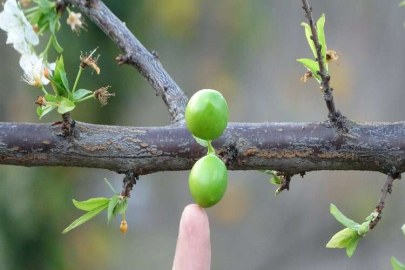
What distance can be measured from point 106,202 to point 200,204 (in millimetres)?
126

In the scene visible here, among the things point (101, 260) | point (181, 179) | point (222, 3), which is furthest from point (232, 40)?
point (101, 260)

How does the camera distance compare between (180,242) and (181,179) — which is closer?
(180,242)

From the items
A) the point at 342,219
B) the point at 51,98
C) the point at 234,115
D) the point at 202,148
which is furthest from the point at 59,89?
the point at 234,115

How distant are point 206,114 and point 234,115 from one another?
1.58 meters

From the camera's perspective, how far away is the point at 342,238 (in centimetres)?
42

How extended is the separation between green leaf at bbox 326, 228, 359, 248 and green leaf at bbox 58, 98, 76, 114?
21 cm

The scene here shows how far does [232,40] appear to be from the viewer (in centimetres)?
194

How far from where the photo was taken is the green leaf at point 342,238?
0.42m

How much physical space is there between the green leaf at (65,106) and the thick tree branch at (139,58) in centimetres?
10

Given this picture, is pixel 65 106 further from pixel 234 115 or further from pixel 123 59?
pixel 234 115

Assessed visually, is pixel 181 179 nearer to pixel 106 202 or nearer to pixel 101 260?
pixel 101 260

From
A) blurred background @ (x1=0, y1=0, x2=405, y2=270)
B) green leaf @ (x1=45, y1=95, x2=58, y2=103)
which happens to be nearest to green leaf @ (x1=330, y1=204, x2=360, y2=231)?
green leaf @ (x1=45, y1=95, x2=58, y2=103)

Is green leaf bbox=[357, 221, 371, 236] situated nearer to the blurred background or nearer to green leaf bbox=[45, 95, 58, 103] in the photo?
green leaf bbox=[45, 95, 58, 103]

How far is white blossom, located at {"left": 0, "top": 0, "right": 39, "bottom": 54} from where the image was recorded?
0.53m
